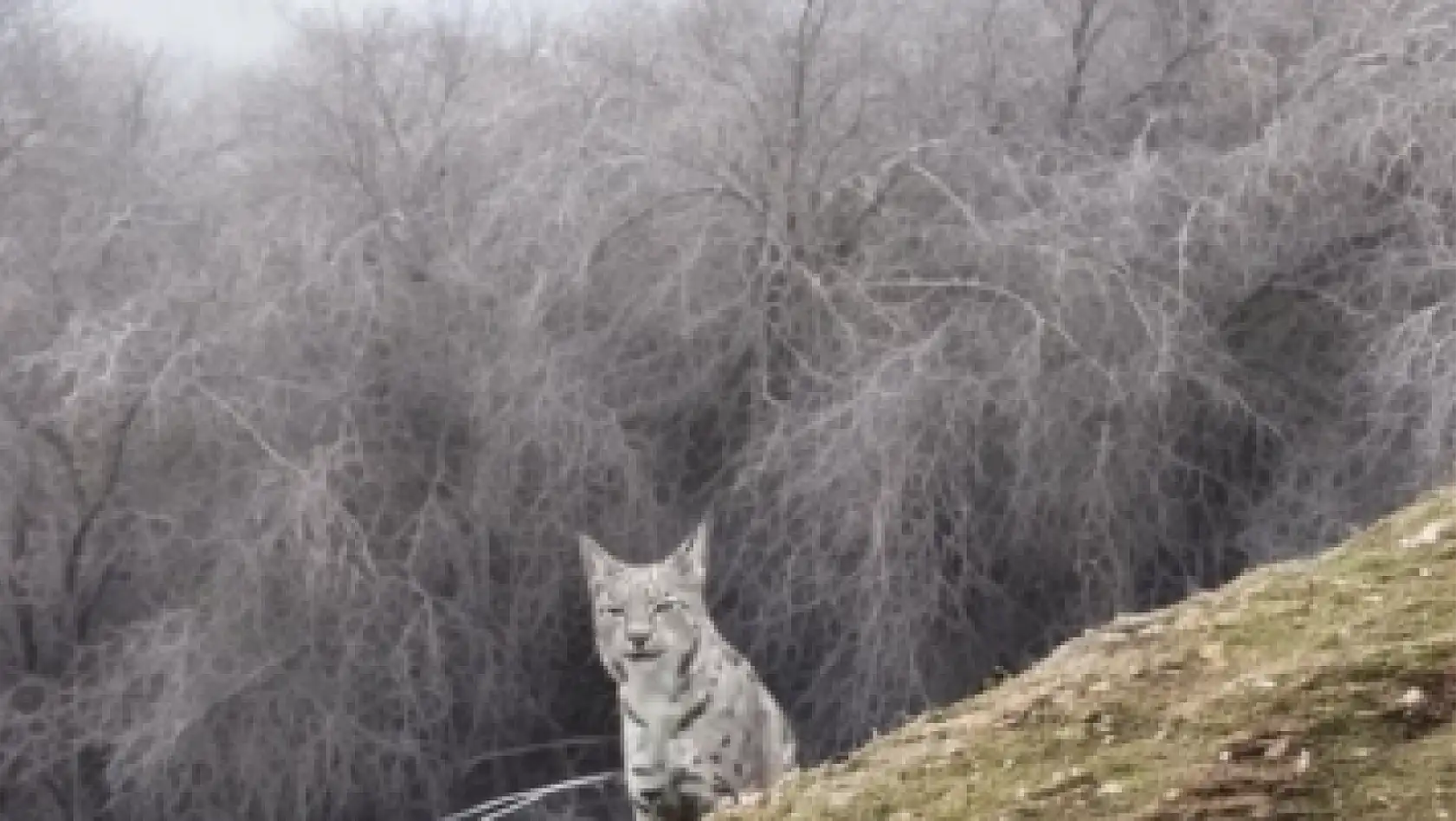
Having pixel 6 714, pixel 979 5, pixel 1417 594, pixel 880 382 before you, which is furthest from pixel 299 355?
pixel 1417 594

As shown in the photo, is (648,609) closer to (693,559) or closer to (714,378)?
(693,559)

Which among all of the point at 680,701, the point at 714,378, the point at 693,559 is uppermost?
the point at 714,378

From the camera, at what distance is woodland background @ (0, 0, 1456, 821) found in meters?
9.08

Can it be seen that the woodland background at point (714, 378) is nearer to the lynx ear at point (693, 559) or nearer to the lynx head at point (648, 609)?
the lynx ear at point (693, 559)

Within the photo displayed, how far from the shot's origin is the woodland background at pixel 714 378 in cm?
908

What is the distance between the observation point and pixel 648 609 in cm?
616

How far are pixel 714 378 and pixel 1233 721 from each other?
765 cm

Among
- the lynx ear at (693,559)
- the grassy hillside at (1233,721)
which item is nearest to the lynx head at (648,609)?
the lynx ear at (693,559)

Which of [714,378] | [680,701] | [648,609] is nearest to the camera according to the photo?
[680,701]

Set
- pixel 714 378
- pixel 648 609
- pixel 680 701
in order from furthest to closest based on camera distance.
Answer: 1. pixel 714 378
2. pixel 648 609
3. pixel 680 701

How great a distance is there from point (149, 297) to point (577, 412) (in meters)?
2.37

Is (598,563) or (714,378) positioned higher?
(714,378)

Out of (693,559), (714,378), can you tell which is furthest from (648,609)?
→ (714,378)

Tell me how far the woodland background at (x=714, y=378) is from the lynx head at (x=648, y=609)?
2.61 m
